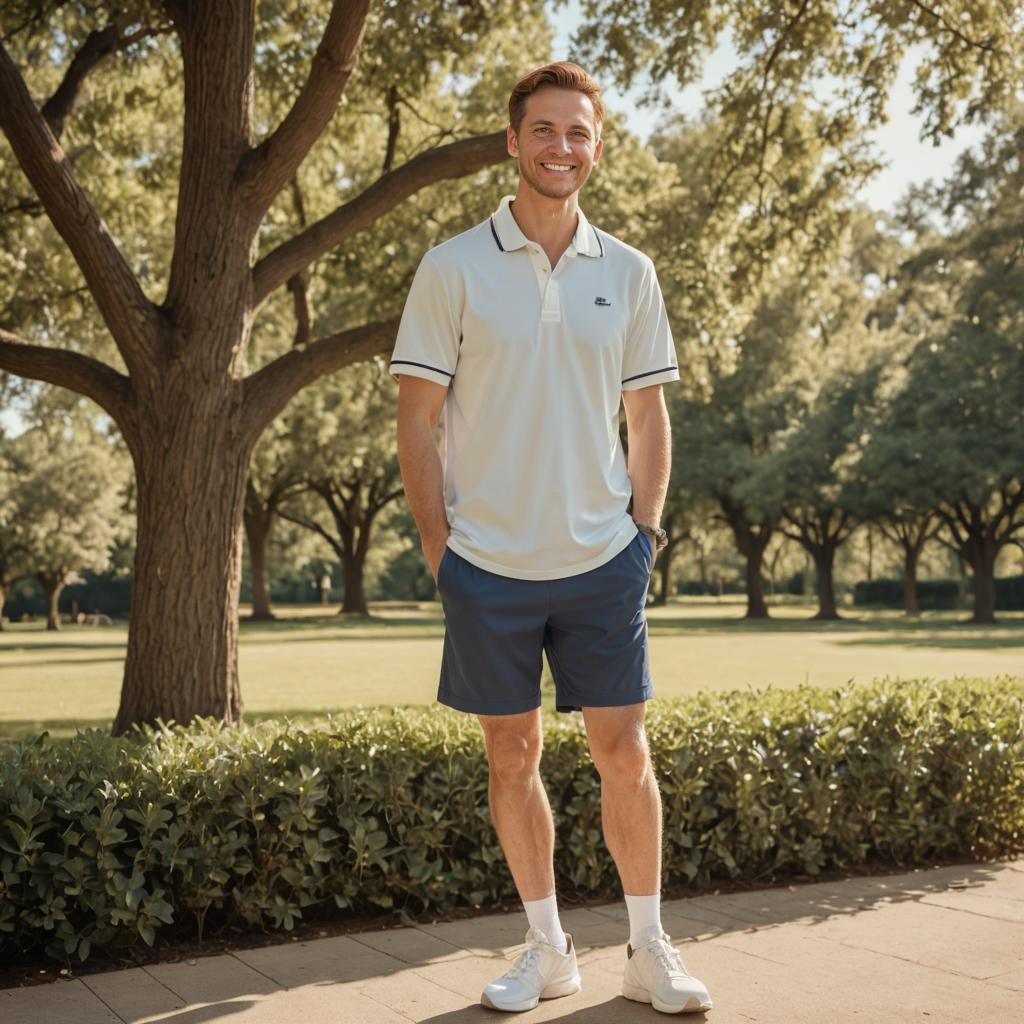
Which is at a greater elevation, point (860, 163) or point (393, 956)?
point (860, 163)

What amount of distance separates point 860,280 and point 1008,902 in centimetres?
4567

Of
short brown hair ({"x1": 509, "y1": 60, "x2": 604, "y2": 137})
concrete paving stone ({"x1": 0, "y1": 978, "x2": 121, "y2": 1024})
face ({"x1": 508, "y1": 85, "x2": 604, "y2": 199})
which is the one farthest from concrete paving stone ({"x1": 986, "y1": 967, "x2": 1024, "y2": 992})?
short brown hair ({"x1": 509, "y1": 60, "x2": 604, "y2": 137})

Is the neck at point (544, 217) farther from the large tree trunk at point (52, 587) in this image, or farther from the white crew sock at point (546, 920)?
the large tree trunk at point (52, 587)

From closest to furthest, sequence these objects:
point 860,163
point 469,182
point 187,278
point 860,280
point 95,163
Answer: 1. point 187,278
2. point 860,163
3. point 95,163
4. point 469,182
5. point 860,280

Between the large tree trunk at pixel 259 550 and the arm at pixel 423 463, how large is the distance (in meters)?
36.1

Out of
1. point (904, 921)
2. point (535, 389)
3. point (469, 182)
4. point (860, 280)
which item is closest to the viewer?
point (535, 389)

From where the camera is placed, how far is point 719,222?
12.1 m

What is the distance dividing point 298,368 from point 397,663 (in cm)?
1243

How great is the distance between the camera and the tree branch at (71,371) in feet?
23.8

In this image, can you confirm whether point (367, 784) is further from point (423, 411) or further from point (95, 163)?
point (95, 163)

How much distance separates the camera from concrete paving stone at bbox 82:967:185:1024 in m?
3.32

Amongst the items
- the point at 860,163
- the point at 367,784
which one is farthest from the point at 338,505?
the point at 367,784

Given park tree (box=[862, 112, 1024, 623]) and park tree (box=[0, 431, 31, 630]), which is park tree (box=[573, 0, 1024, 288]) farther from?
park tree (box=[0, 431, 31, 630])

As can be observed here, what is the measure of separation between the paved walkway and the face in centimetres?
230
